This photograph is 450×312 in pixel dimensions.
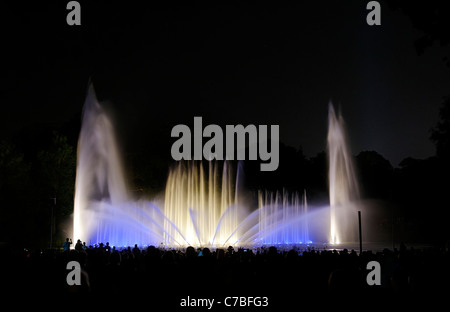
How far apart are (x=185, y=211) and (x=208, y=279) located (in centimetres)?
3821

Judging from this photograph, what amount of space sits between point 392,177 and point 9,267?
7172 cm

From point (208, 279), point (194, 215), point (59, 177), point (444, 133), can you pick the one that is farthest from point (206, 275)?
point (59, 177)

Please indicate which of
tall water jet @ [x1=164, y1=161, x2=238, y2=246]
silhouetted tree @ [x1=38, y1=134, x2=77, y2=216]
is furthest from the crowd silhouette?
silhouetted tree @ [x1=38, y1=134, x2=77, y2=216]

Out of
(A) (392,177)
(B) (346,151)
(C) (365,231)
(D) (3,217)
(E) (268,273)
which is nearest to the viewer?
(E) (268,273)

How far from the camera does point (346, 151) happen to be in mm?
54781

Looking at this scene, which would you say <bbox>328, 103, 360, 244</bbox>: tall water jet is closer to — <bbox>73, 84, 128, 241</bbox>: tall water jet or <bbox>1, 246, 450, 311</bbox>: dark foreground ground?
<bbox>73, 84, 128, 241</bbox>: tall water jet

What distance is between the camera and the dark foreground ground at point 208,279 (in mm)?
11766

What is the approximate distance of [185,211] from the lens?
49.8 meters

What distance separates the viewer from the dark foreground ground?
11766mm

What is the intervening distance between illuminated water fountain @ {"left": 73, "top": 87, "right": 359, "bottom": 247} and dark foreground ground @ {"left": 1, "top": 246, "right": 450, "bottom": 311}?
25283 millimetres
